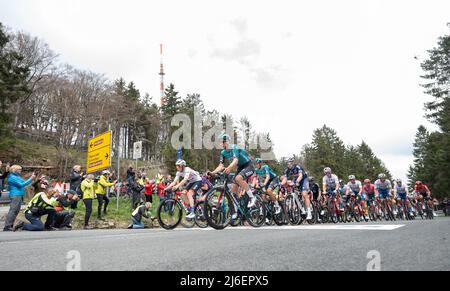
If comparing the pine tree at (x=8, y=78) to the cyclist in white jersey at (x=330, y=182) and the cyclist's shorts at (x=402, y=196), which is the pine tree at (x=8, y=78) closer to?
the cyclist in white jersey at (x=330, y=182)

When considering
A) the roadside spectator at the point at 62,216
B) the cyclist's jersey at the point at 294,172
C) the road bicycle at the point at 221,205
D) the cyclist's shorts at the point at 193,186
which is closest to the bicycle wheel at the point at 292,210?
the cyclist's jersey at the point at 294,172

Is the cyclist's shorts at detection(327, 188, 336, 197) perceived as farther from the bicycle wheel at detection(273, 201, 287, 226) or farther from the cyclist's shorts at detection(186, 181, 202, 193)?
the cyclist's shorts at detection(186, 181, 202, 193)

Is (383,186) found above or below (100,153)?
below

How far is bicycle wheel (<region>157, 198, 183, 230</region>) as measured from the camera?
903cm

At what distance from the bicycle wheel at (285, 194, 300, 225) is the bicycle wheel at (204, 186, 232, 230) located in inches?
129

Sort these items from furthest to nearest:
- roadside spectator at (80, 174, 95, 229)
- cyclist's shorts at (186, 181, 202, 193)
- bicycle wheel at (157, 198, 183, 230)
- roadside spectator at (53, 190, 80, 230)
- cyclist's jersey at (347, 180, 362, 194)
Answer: cyclist's jersey at (347, 180, 362, 194), roadside spectator at (80, 174, 95, 229), roadside spectator at (53, 190, 80, 230), cyclist's shorts at (186, 181, 202, 193), bicycle wheel at (157, 198, 183, 230)

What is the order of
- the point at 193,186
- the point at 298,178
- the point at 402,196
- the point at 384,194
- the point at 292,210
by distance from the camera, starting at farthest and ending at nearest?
the point at 402,196, the point at 384,194, the point at 298,178, the point at 292,210, the point at 193,186

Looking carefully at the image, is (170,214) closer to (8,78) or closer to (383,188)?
(383,188)

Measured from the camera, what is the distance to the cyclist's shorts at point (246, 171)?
830 centimetres

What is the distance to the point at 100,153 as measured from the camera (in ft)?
57.3

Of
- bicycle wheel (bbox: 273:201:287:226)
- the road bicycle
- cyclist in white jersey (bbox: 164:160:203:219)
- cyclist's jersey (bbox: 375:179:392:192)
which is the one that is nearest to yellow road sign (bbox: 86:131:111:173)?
cyclist in white jersey (bbox: 164:160:203:219)

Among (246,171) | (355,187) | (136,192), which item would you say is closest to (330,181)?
(355,187)

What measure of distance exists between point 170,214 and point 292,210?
400cm

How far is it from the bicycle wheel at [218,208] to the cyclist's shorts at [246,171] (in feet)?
1.90
